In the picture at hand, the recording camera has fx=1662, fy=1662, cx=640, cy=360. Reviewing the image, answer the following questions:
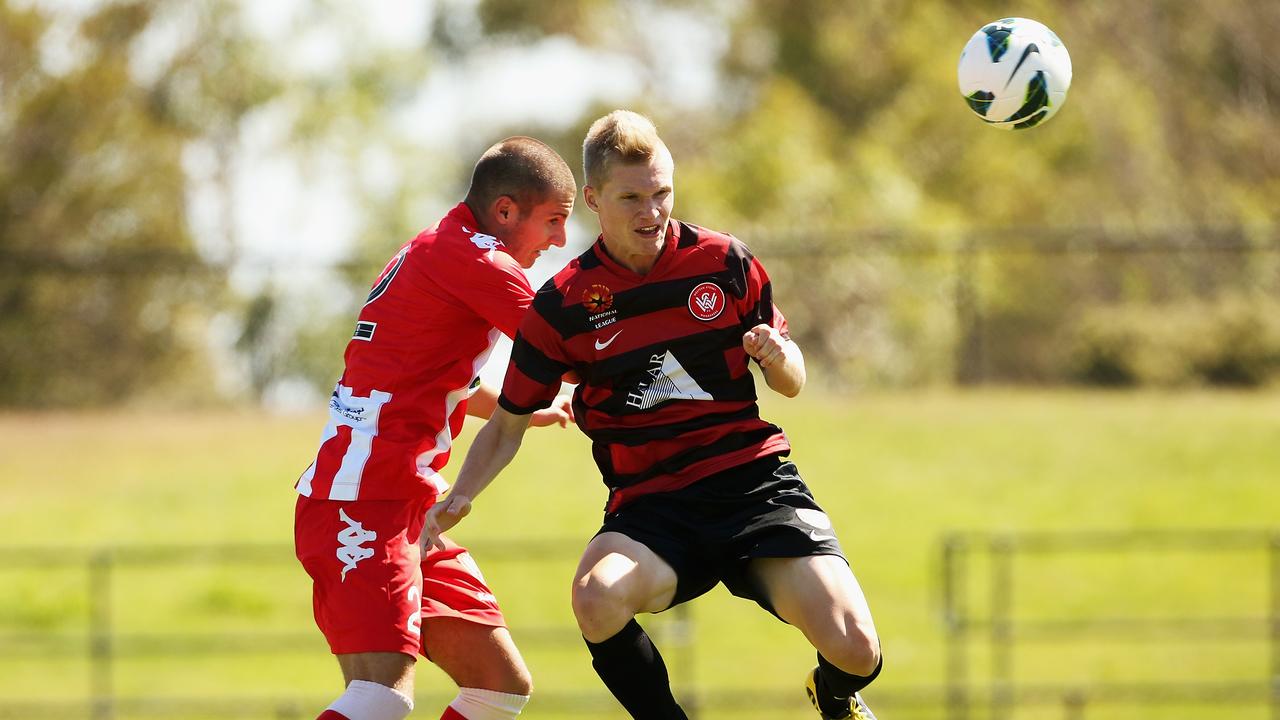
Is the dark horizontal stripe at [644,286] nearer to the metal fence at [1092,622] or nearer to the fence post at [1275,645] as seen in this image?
the metal fence at [1092,622]

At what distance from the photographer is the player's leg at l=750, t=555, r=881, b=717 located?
4879 millimetres

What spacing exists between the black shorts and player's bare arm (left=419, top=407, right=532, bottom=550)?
0.39 m

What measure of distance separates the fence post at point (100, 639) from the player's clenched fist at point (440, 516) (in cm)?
820

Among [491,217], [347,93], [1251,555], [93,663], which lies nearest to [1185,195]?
[1251,555]

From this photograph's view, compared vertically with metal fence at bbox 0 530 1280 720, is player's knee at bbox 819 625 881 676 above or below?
above

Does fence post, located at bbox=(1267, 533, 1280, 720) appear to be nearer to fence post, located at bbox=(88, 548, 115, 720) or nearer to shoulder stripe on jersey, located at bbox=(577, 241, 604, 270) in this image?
shoulder stripe on jersey, located at bbox=(577, 241, 604, 270)

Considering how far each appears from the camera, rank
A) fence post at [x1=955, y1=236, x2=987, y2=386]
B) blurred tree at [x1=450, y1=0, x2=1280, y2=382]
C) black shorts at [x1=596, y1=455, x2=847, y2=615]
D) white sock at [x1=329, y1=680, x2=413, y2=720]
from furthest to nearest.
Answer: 1. blurred tree at [x1=450, y1=0, x2=1280, y2=382]
2. fence post at [x1=955, y1=236, x2=987, y2=386]
3. black shorts at [x1=596, y1=455, x2=847, y2=615]
4. white sock at [x1=329, y1=680, x2=413, y2=720]

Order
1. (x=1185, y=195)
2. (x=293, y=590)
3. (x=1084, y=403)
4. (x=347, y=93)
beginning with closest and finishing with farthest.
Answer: (x=293, y=590)
(x=1084, y=403)
(x=1185, y=195)
(x=347, y=93)

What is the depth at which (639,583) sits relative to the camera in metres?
4.83

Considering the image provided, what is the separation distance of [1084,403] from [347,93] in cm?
1966

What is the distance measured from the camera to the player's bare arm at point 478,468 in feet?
15.9

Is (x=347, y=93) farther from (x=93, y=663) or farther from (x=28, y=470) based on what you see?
(x=93, y=663)

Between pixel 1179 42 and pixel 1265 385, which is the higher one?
pixel 1179 42

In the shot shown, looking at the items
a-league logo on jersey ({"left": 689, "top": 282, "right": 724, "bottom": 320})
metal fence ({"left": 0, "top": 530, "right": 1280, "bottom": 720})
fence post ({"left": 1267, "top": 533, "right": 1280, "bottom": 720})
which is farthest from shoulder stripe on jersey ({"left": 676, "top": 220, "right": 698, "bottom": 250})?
fence post ({"left": 1267, "top": 533, "right": 1280, "bottom": 720})
